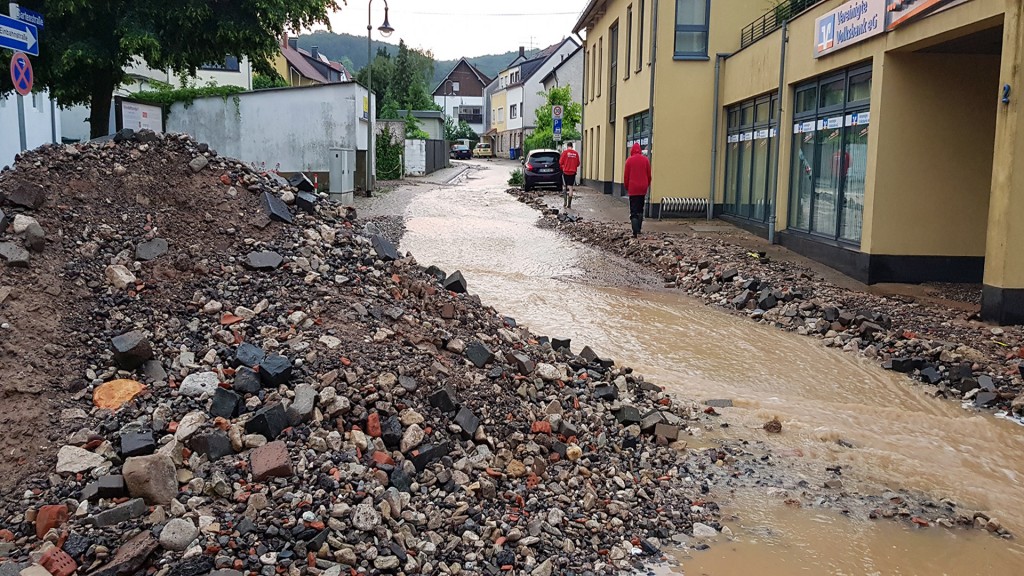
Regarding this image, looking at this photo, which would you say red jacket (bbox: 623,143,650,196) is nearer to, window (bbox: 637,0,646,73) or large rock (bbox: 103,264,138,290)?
window (bbox: 637,0,646,73)

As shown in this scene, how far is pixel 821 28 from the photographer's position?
14922 millimetres

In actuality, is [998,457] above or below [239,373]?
below

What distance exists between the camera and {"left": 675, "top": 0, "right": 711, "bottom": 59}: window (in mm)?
22797

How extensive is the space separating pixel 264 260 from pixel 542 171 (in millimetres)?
26053

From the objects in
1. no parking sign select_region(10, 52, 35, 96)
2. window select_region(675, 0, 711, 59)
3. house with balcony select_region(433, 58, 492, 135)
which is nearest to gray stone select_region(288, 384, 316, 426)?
no parking sign select_region(10, 52, 35, 96)

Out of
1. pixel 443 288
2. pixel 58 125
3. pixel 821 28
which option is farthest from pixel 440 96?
pixel 443 288

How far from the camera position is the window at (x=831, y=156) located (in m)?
13.8

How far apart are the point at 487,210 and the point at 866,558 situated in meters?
20.8

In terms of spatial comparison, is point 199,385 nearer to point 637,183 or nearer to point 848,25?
point 848,25

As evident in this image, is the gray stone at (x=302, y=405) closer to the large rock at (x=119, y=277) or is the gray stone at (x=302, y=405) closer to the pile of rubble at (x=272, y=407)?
the pile of rubble at (x=272, y=407)

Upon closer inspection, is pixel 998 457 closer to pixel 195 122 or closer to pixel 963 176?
pixel 963 176

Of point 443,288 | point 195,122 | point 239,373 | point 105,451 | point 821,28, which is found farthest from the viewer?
point 195,122

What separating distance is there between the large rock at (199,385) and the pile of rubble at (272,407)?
0.05ft

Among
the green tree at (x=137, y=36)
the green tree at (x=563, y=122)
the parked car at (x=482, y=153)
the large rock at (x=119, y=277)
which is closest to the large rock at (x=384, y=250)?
the large rock at (x=119, y=277)
